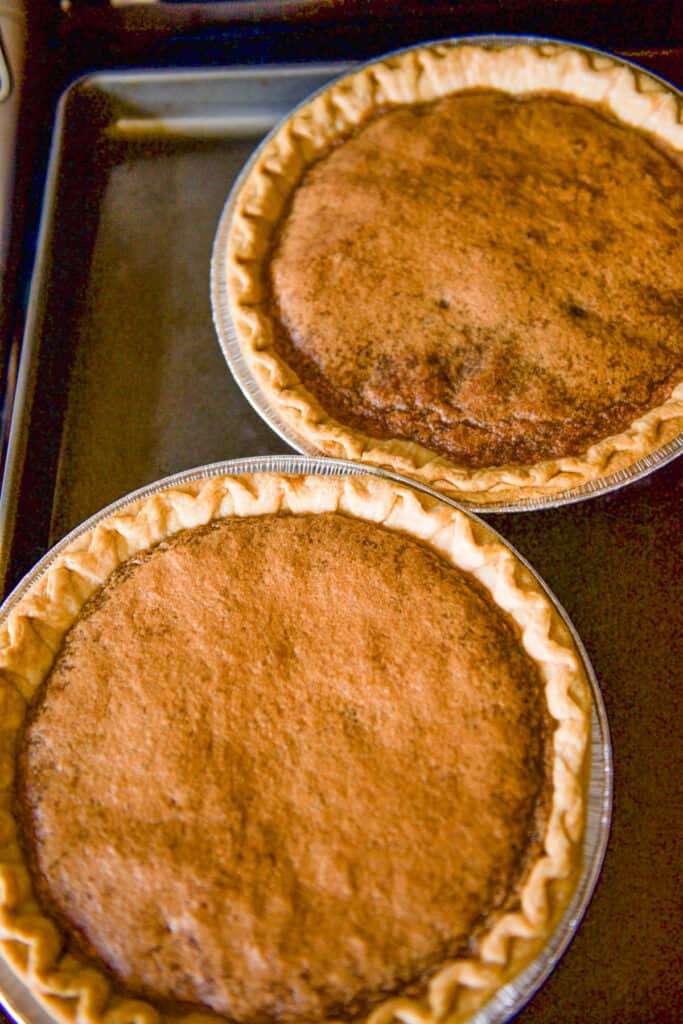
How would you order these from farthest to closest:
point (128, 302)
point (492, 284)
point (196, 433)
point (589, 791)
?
1. point (128, 302)
2. point (196, 433)
3. point (492, 284)
4. point (589, 791)

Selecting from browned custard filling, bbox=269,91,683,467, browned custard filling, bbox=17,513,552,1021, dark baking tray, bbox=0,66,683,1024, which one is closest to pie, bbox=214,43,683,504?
browned custard filling, bbox=269,91,683,467

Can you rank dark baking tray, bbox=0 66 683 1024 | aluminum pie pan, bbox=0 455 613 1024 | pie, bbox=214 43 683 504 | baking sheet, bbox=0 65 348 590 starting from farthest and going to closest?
baking sheet, bbox=0 65 348 590 → pie, bbox=214 43 683 504 → dark baking tray, bbox=0 66 683 1024 → aluminum pie pan, bbox=0 455 613 1024

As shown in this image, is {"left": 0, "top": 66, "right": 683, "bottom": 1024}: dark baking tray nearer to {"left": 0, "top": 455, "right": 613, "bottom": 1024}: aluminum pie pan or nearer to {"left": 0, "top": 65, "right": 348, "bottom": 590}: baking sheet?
{"left": 0, "top": 65, "right": 348, "bottom": 590}: baking sheet

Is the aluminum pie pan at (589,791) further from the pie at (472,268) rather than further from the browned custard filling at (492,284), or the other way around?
the browned custard filling at (492,284)

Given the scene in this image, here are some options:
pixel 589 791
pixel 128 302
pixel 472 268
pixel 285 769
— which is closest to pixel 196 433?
pixel 128 302

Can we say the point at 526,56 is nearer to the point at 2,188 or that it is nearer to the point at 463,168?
the point at 463,168

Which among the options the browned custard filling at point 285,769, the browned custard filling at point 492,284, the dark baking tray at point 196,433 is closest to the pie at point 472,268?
the browned custard filling at point 492,284

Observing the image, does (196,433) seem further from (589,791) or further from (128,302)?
(589,791)

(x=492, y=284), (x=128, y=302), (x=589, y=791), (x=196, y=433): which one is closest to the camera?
(x=589, y=791)
